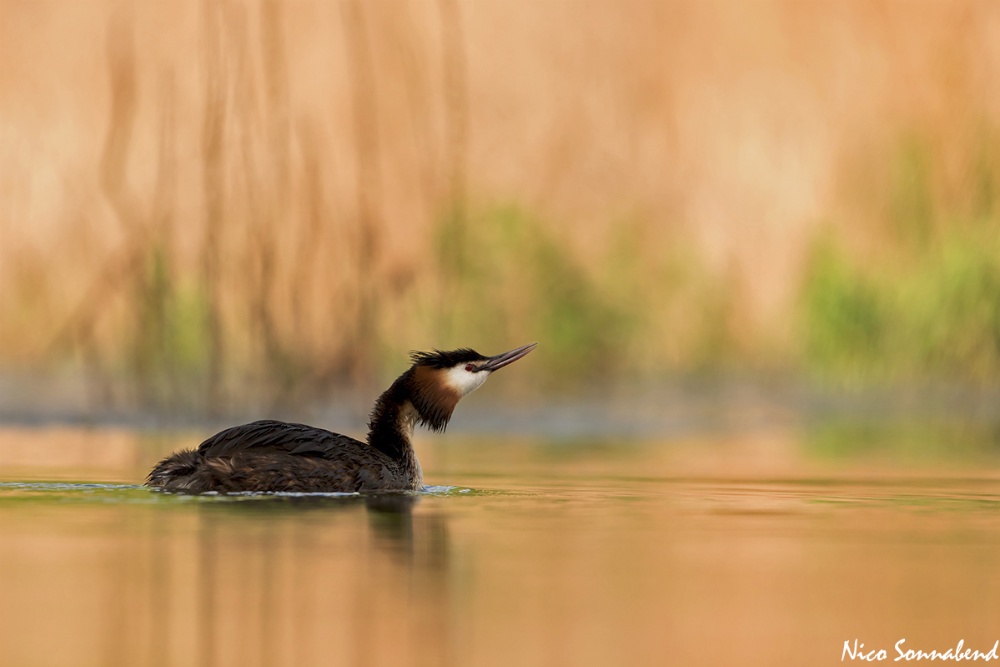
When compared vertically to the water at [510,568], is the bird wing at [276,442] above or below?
above

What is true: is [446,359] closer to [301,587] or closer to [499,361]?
[499,361]

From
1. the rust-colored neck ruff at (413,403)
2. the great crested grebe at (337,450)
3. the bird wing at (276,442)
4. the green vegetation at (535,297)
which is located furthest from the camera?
the green vegetation at (535,297)

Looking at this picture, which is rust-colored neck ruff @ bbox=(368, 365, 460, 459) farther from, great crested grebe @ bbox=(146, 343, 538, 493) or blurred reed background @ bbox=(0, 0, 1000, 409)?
blurred reed background @ bbox=(0, 0, 1000, 409)

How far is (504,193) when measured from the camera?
18.5 metres

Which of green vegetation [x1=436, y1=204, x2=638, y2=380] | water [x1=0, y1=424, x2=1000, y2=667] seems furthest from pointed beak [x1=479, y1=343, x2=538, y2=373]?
green vegetation [x1=436, y1=204, x2=638, y2=380]

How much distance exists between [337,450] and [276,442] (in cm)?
32

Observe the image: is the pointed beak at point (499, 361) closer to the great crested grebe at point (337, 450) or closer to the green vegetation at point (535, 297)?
the great crested grebe at point (337, 450)

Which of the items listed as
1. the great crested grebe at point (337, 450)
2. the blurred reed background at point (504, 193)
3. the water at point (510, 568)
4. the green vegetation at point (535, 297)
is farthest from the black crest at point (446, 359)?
the green vegetation at point (535, 297)

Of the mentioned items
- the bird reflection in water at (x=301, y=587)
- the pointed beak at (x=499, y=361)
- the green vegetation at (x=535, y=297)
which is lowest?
the bird reflection in water at (x=301, y=587)

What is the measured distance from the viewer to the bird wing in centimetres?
930

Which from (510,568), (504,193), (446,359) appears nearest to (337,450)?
(446,359)

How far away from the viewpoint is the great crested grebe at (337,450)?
919 centimetres

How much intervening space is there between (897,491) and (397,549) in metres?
3.46

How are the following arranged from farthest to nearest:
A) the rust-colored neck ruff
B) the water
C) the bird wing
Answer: the rust-colored neck ruff, the bird wing, the water
